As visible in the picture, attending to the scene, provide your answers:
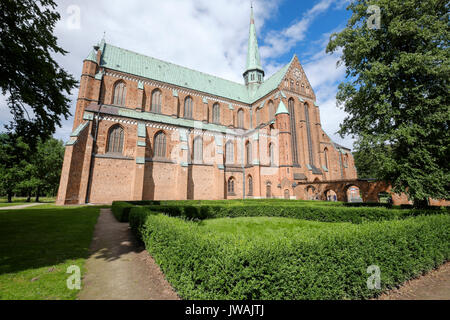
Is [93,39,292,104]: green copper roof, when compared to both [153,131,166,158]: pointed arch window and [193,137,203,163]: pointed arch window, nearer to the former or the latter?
[153,131,166,158]: pointed arch window

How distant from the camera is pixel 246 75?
39.6m

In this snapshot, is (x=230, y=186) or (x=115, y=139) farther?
(x=230, y=186)

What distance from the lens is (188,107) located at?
97.6 feet

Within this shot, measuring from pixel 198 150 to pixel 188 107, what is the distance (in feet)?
26.0

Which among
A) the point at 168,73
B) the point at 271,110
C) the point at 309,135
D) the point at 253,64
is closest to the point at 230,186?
the point at 271,110

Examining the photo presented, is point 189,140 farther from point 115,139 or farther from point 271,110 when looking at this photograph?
point 271,110

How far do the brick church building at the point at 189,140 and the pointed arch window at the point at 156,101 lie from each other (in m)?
0.14

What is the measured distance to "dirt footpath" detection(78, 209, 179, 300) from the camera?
381 cm

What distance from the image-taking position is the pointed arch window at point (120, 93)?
24.6 metres

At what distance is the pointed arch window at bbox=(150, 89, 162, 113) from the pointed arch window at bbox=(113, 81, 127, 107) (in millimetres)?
3568

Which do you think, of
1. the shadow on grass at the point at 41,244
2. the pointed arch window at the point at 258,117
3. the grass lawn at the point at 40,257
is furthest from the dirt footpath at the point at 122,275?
the pointed arch window at the point at 258,117

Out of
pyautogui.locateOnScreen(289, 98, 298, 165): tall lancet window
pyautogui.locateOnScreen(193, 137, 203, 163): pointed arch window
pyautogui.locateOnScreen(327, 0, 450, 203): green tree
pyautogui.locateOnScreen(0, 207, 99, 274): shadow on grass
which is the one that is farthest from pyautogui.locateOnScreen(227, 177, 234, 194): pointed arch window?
pyautogui.locateOnScreen(0, 207, 99, 274): shadow on grass

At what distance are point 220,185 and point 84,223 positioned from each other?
53.9 feet
